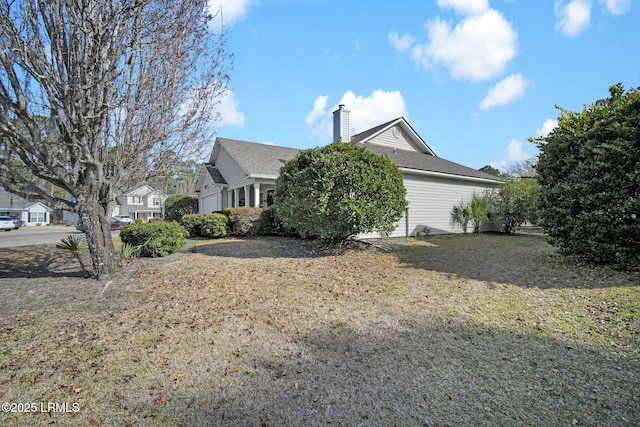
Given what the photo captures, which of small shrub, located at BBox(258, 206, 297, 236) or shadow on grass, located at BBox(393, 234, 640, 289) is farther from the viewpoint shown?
small shrub, located at BBox(258, 206, 297, 236)

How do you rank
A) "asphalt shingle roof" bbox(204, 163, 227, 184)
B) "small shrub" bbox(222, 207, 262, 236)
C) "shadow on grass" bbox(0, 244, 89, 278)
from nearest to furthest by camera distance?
"shadow on grass" bbox(0, 244, 89, 278)
"small shrub" bbox(222, 207, 262, 236)
"asphalt shingle roof" bbox(204, 163, 227, 184)

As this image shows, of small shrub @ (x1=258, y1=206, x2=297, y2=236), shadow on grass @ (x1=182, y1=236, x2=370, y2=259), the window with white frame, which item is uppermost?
the window with white frame

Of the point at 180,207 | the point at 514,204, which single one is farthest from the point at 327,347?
the point at 180,207

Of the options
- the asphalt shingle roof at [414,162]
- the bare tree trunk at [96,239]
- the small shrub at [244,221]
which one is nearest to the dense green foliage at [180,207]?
the small shrub at [244,221]

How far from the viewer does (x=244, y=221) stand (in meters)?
12.2

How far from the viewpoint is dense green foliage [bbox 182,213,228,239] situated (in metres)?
12.0

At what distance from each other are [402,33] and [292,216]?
20.7ft

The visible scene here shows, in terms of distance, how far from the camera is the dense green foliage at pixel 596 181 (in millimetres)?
5598

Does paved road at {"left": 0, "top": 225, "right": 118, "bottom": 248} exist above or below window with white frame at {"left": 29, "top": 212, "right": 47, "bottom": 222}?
Answer: below

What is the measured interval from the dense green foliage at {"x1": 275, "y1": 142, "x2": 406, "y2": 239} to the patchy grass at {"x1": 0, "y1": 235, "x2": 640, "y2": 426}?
1.94m

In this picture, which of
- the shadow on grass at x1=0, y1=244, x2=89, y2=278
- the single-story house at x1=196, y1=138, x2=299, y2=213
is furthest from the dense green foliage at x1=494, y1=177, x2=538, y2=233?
the shadow on grass at x1=0, y1=244, x2=89, y2=278

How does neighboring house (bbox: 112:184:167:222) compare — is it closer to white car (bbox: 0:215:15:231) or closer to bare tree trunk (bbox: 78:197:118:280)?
white car (bbox: 0:215:15:231)

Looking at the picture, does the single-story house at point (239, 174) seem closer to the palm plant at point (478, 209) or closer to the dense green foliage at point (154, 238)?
the dense green foliage at point (154, 238)

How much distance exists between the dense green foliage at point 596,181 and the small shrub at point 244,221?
31.6 ft
